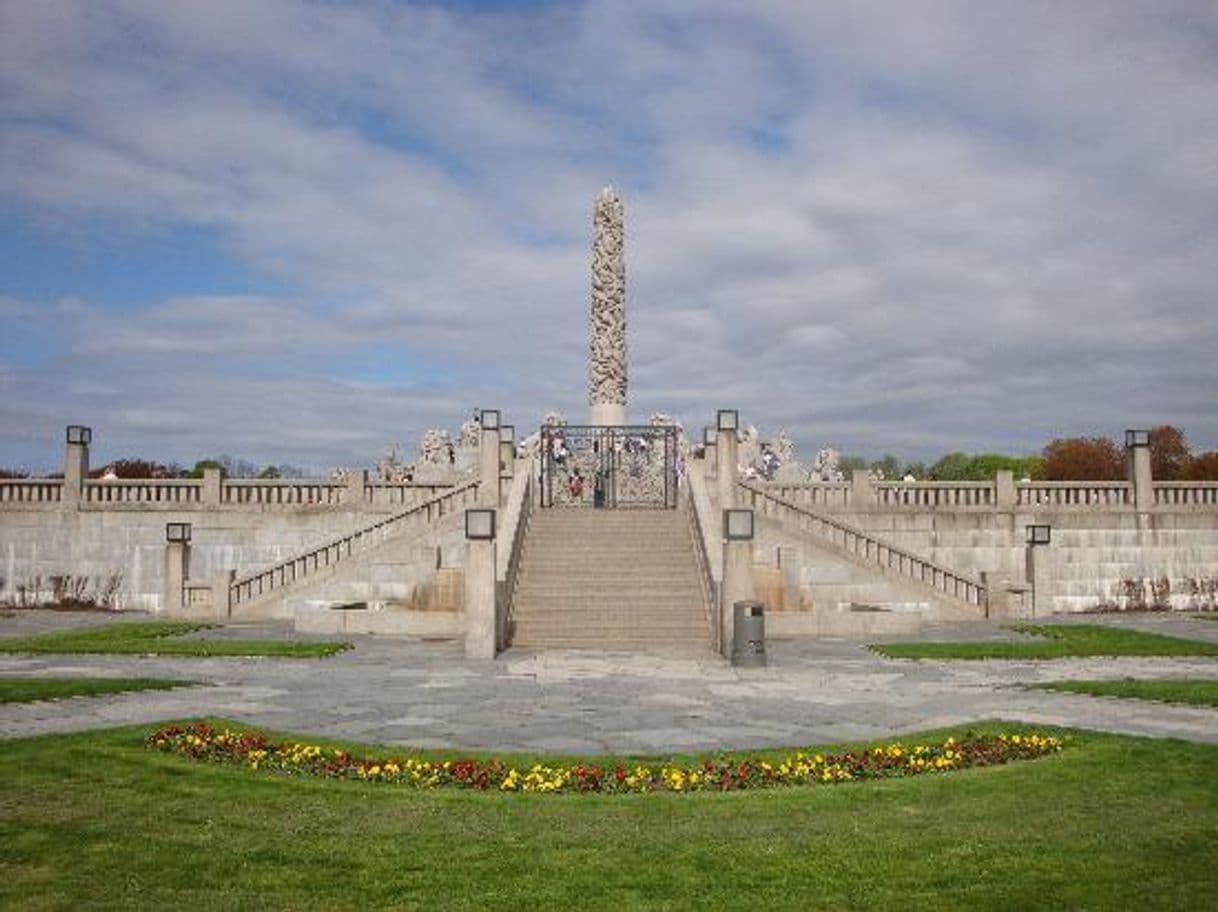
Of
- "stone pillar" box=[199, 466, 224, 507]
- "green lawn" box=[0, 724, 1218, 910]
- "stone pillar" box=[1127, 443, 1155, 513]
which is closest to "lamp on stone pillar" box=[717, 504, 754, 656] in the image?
"green lawn" box=[0, 724, 1218, 910]

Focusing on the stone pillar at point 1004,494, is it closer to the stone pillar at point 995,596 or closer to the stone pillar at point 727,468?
the stone pillar at point 995,596

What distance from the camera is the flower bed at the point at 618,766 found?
927cm

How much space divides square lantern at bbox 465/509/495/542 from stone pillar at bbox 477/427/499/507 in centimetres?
841

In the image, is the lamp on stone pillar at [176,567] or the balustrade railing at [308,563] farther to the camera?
the lamp on stone pillar at [176,567]

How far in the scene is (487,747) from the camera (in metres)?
11.0

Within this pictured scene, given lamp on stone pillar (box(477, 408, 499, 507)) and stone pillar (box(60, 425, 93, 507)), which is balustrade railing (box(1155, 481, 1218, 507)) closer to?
lamp on stone pillar (box(477, 408, 499, 507))

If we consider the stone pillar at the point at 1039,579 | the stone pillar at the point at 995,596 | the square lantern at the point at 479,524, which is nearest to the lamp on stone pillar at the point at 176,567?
the square lantern at the point at 479,524

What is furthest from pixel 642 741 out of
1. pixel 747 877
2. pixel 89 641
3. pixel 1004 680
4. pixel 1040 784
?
pixel 89 641

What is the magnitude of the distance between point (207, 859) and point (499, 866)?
1895 millimetres

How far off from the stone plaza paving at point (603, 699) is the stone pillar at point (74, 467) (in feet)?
55.1

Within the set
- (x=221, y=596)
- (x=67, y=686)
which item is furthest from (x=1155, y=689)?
(x=221, y=596)

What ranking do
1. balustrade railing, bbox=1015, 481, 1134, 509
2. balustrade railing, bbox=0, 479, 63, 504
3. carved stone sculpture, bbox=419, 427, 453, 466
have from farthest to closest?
carved stone sculpture, bbox=419, 427, 453, 466 < balustrade railing, bbox=0, 479, 63, 504 < balustrade railing, bbox=1015, 481, 1134, 509

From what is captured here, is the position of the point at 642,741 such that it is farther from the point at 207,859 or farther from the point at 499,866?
the point at 207,859

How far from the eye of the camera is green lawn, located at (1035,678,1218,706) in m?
13.9
